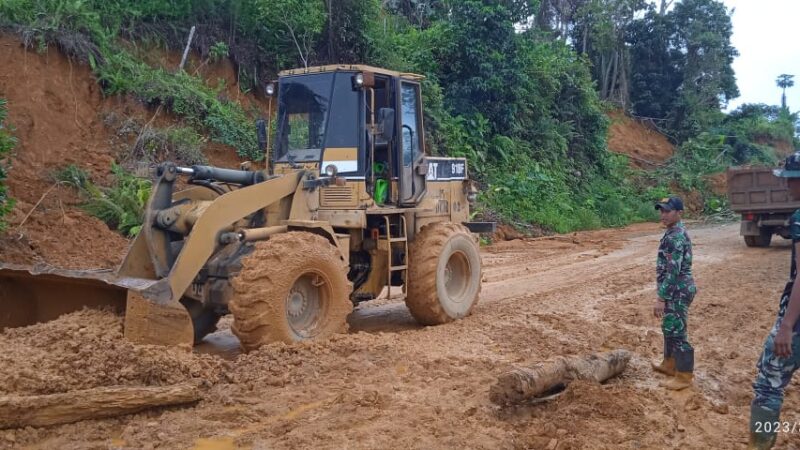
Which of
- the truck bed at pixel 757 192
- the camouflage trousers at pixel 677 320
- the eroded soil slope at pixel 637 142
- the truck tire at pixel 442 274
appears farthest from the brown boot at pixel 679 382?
the eroded soil slope at pixel 637 142

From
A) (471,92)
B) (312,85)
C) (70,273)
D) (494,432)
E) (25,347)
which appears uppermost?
(471,92)

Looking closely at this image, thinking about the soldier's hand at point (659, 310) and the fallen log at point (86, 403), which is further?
the soldier's hand at point (659, 310)

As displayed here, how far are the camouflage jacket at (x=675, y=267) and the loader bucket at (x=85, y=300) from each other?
4.13 metres

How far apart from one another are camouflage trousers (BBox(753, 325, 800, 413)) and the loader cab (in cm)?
440

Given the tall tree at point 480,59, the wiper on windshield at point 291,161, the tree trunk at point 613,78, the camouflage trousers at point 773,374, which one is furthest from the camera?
the tree trunk at point 613,78

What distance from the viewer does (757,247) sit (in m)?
16.8

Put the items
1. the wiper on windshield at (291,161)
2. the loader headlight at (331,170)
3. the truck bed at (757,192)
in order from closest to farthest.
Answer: the loader headlight at (331,170)
the wiper on windshield at (291,161)
the truck bed at (757,192)

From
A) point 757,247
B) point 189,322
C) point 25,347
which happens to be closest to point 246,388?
point 189,322

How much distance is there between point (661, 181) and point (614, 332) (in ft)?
77.4

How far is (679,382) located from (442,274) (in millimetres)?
3152

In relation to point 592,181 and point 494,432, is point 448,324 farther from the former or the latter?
point 592,181

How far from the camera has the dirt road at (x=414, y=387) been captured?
493 cm

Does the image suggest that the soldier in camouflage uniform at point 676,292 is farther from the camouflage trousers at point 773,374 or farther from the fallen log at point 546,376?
the camouflage trousers at point 773,374

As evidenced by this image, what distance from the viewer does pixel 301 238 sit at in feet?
23.2
